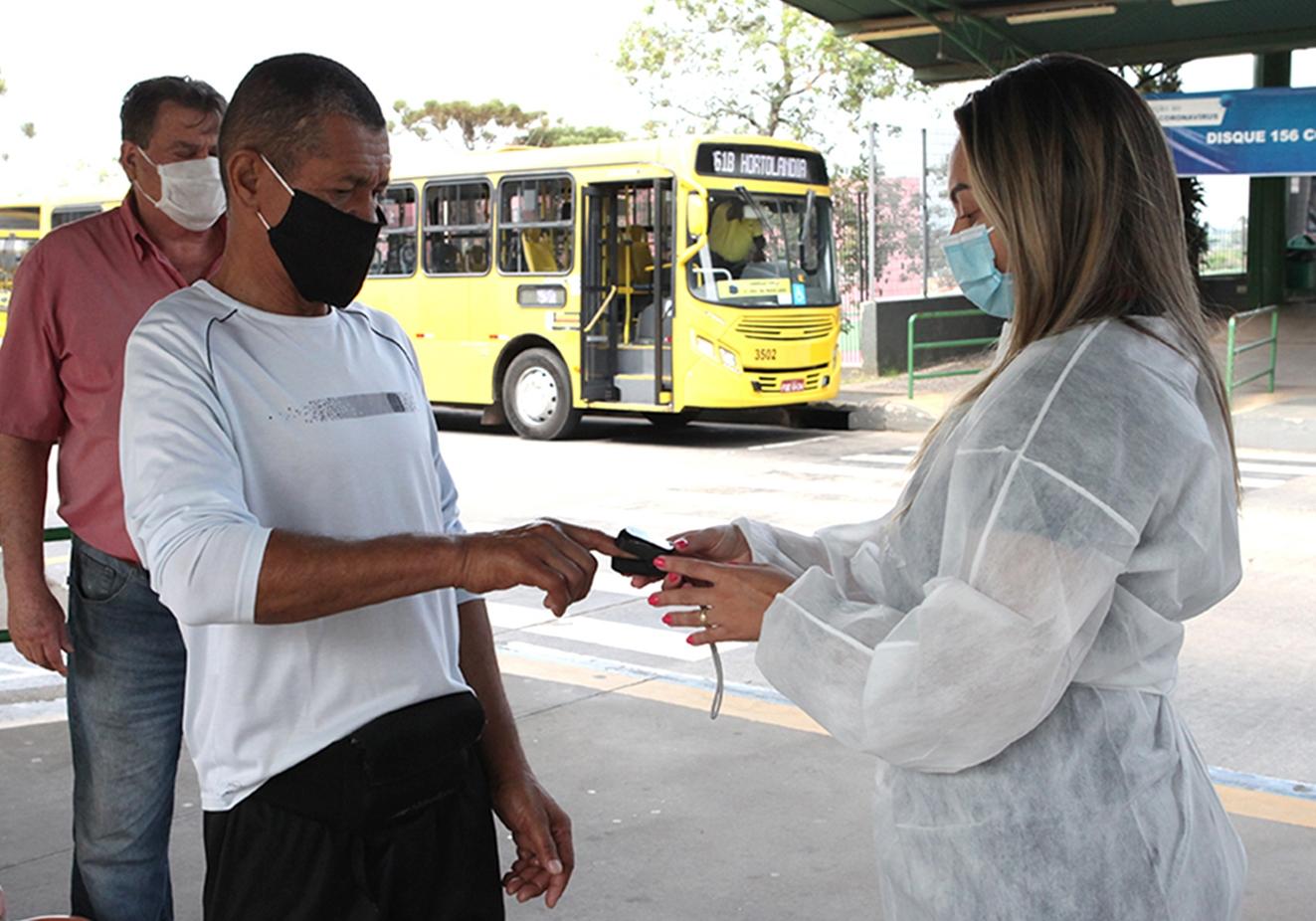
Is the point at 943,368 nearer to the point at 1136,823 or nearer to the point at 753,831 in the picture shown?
the point at 753,831

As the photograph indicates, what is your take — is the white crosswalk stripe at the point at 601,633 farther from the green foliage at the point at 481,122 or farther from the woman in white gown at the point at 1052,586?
the green foliage at the point at 481,122

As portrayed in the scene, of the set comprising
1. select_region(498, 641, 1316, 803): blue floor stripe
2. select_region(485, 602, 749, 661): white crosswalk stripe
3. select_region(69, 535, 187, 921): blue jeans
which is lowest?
select_region(485, 602, 749, 661): white crosswalk stripe

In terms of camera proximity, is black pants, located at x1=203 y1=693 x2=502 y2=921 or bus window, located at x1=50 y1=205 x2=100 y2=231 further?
bus window, located at x1=50 y1=205 x2=100 y2=231

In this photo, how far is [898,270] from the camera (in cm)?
2206

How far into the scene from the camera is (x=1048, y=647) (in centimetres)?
190

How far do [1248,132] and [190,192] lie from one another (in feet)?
56.4

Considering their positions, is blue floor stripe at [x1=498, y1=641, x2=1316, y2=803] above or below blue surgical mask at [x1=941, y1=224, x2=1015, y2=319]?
below

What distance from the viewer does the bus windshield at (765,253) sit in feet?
50.9

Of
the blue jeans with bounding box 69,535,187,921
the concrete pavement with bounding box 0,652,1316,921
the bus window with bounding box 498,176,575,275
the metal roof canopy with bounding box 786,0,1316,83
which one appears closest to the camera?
the blue jeans with bounding box 69,535,187,921

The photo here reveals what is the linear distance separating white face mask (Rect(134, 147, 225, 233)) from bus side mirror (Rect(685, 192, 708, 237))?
11.9 m

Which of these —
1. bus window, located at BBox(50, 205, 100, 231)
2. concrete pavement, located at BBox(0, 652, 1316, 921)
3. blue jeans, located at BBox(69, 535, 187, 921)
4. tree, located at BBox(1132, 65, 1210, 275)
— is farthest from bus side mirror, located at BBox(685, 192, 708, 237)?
blue jeans, located at BBox(69, 535, 187, 921)

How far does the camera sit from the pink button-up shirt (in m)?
3.26

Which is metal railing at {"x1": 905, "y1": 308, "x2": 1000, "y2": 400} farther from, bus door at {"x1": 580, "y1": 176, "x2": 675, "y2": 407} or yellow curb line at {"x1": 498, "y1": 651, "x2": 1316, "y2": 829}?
yellow curb line at {"x1": 498, "y1": 651, "x2": 1316, "y2": 829}

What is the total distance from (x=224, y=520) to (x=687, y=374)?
44.4 ft
